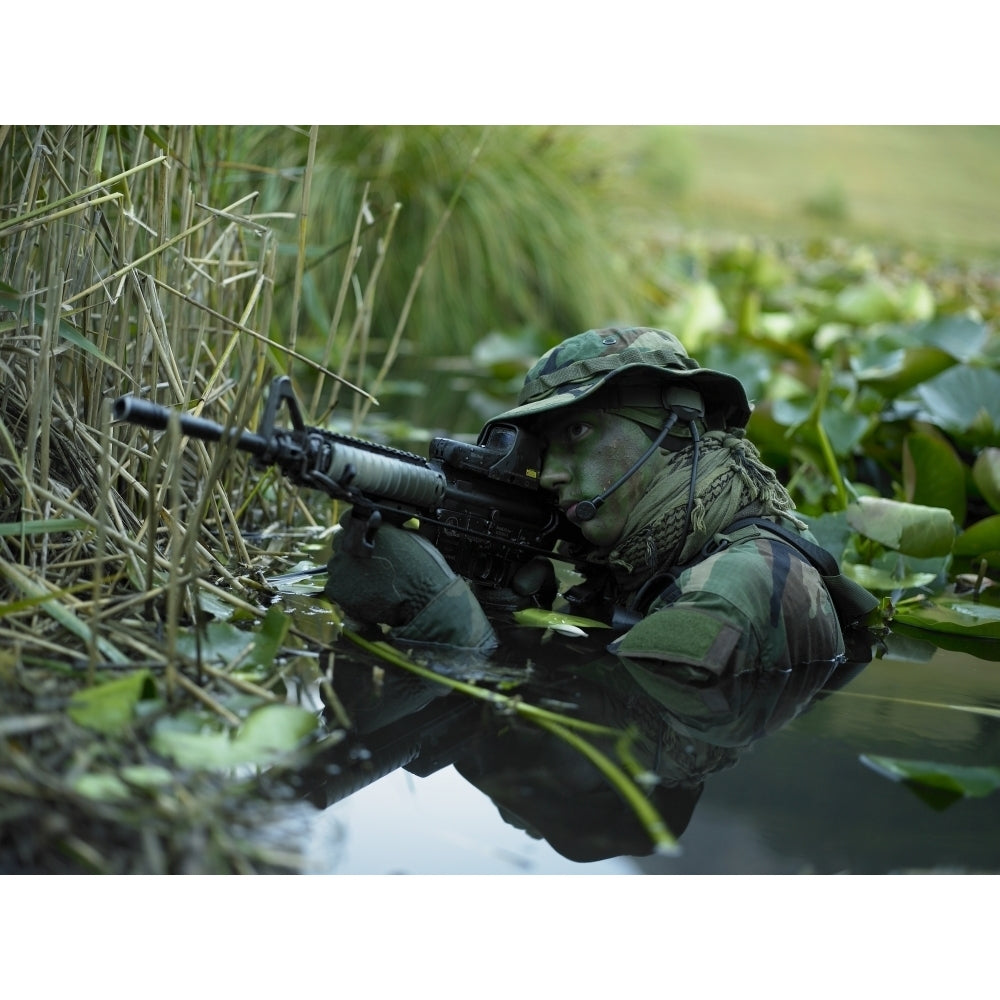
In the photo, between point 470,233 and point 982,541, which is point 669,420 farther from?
point 470,233

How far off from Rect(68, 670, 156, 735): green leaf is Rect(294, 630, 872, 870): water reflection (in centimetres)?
29

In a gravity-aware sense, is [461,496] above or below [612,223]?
below

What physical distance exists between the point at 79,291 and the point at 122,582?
595mm

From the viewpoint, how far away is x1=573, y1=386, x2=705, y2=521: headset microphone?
232cm

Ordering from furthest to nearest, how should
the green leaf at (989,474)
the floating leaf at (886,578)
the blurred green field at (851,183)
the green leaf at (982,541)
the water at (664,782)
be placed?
the blurred green field at (851,183) → the green leaf at (989,474) → the green leaf at (982,541) → the floating leaf at (886,578) → the water at (664,782)

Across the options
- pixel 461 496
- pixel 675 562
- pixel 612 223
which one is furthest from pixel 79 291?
pixel 612 223

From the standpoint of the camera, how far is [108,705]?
160 cm

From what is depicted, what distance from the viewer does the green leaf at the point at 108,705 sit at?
5.16 ft

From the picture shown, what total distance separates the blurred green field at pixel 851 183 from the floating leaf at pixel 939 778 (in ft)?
37.0

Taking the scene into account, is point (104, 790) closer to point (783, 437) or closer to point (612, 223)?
point (783, 437)

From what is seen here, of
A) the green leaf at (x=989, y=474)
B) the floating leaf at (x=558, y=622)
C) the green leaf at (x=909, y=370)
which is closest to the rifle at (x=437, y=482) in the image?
the floating leaf at (x=558, y=622)

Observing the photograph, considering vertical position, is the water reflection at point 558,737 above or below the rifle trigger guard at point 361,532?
below

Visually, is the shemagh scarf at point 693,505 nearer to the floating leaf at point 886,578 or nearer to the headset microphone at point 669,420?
the headset microphone at point 669,420

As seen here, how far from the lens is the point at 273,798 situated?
1.54m
